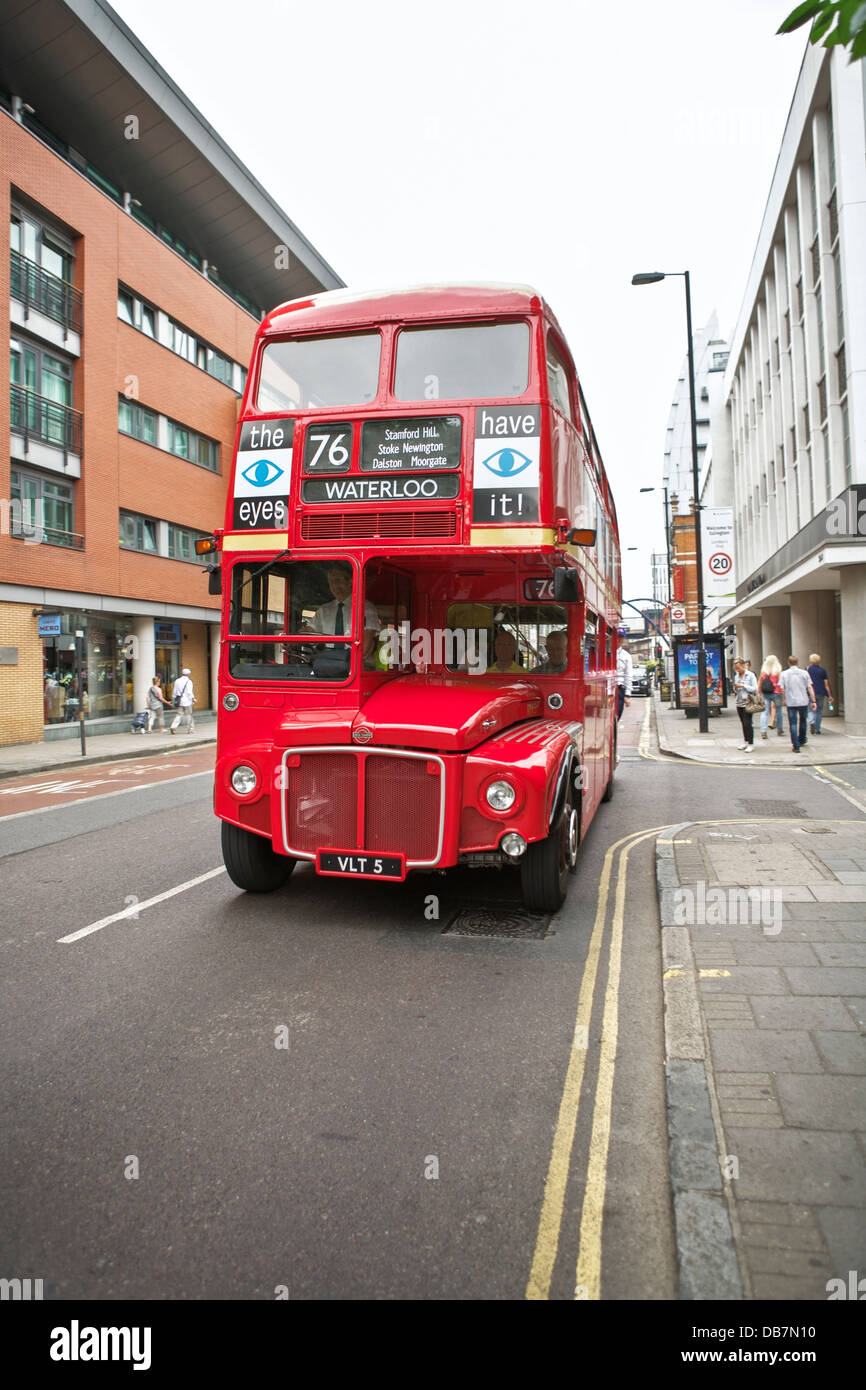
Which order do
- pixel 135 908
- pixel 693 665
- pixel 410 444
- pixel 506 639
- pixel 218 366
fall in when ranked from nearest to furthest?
pixel 410 444 < pixel 135 908 < pixel 506 639 < pixel 693 665 < pixel 218 366

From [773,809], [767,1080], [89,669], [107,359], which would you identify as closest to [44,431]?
[107,359]

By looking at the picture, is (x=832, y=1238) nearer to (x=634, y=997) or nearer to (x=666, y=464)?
(x=634, y=997)

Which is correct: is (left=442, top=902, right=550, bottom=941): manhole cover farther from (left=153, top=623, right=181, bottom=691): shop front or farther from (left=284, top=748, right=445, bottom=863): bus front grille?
(left=153, top=623, right=181, bottom=691): shop front

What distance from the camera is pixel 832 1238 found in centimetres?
241

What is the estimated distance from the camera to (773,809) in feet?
33.0

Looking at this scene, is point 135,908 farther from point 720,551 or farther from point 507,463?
point 720,551

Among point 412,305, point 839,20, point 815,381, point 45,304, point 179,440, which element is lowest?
point 839,20

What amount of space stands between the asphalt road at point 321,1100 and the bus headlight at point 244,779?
888mm

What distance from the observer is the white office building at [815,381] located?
18.2 meters

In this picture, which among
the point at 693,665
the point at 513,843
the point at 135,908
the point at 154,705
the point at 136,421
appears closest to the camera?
the point at 513,843

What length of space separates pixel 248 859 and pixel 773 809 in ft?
22.3

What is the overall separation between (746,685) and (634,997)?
44.8ft
